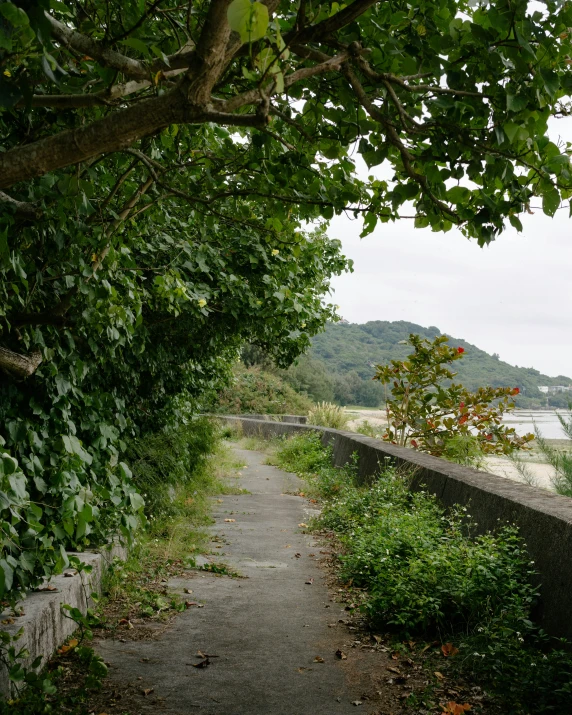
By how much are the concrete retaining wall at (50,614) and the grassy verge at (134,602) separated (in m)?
0.09

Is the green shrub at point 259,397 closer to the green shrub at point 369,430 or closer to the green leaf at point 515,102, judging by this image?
the green shrub at point 369,430

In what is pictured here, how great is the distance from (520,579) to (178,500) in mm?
5998

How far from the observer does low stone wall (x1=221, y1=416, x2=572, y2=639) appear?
4.21 meters

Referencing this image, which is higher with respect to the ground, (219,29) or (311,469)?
(219,29)

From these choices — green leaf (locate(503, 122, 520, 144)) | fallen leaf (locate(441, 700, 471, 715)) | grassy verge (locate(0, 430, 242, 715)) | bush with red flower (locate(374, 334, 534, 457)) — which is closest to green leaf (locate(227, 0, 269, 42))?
green leaf (locate(503, 122, 520, 144))

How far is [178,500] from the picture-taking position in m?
9.74

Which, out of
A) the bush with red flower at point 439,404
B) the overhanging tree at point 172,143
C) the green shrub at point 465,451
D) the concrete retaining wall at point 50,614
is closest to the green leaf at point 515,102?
the overhanging tree at point 172,143

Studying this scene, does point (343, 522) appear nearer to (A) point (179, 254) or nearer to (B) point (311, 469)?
(A) point (179, 254)

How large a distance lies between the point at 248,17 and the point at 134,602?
4.79 metres

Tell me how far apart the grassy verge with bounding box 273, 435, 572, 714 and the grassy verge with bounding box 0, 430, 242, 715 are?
5.43ft

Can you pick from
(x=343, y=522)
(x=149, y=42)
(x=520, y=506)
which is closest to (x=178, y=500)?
(x=343, y=522)

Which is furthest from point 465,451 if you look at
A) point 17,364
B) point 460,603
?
point 17,364

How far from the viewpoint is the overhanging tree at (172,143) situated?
2598mm

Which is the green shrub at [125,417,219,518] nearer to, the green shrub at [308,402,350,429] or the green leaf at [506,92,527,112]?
the green leaf at [506,92,527,112]
